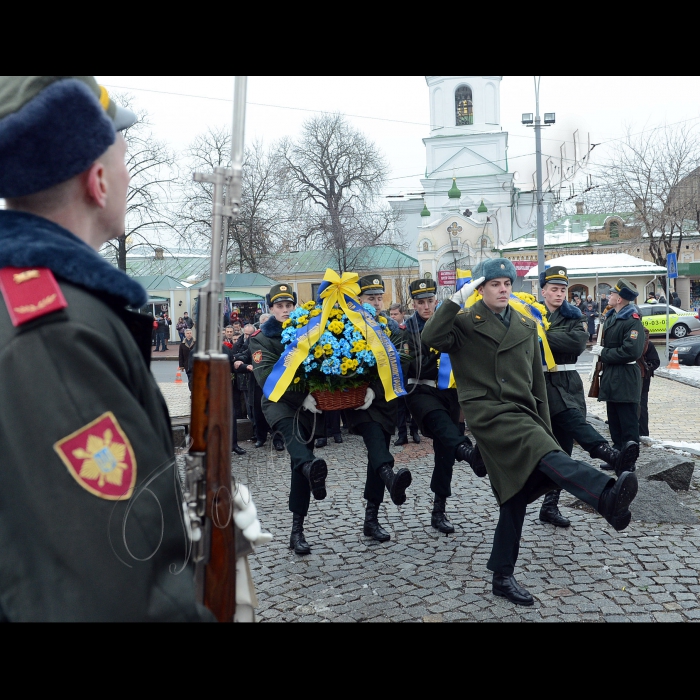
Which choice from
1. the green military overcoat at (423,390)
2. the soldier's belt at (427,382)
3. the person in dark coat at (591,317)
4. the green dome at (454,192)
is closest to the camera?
the green military overcoat at (423,390)

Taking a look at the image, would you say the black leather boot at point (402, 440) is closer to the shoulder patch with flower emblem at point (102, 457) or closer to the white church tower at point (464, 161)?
the shoulder patch with flower emblem at point (102, 457)

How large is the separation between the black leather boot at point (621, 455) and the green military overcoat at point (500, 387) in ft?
4.52

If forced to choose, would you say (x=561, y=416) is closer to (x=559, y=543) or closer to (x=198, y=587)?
(x=559, y=543)

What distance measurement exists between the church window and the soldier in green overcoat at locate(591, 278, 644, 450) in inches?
2149

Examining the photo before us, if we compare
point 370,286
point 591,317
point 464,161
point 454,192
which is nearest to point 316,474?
point 370,286

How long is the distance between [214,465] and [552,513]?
5.00m

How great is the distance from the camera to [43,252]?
1314 millimetres

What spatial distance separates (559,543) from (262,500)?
3.06 meters

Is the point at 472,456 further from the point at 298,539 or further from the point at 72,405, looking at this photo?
the point at 72,405

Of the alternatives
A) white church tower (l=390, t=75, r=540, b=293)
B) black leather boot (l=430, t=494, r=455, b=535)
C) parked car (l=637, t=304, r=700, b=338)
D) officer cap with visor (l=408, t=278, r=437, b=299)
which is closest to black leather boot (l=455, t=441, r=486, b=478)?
black leather boot (l=430, t=494, r=455, b=535)

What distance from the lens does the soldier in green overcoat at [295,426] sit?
5.40 m

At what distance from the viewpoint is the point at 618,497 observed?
158 inches

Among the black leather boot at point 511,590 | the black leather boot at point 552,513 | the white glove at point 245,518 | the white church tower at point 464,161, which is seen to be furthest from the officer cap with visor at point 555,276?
the white church tower at point 464,161
